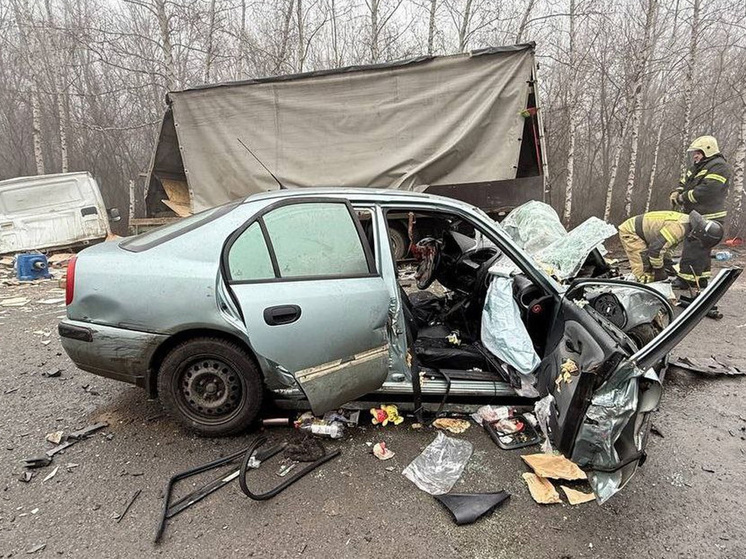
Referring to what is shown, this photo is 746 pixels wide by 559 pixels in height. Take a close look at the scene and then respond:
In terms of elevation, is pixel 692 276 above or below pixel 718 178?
below

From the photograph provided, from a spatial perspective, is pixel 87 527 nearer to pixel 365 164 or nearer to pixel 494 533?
pixel 494 533

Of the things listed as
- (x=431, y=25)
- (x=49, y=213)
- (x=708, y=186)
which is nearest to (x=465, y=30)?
(x=431, y=25)

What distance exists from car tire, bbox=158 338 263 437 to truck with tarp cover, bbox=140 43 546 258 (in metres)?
4.19

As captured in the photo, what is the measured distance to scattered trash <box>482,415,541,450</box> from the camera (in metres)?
2.44

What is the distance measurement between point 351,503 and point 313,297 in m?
1.06

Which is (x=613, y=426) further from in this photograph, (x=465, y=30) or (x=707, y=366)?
(x=465, y=30)

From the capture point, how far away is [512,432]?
2.53m

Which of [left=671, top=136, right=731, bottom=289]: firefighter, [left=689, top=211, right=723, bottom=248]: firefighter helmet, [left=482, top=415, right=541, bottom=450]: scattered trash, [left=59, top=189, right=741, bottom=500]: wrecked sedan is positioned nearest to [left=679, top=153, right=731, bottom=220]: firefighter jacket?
[left=671, top=136, right=731, bottom=289]: firefighter

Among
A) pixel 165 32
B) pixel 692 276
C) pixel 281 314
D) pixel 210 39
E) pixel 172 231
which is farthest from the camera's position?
pixel 210 39

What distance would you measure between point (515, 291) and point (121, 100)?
1650cm

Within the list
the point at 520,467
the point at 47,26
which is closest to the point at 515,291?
the point at 520,467

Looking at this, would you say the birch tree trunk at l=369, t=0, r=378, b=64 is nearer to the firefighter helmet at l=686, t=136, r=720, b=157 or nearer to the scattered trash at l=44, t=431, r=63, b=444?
the firefighter helmet at l=686, t=136, r=720, b=157

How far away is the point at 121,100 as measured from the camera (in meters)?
14.4

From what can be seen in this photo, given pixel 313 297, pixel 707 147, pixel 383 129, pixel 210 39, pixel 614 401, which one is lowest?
pixel 614 401
